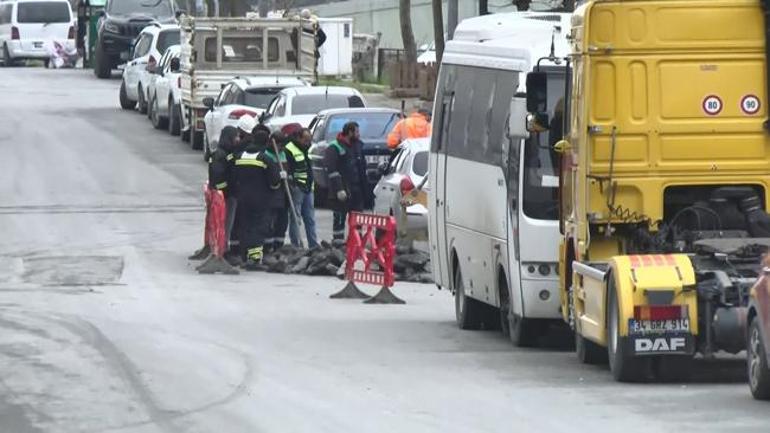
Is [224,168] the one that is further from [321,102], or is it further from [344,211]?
[321,102]

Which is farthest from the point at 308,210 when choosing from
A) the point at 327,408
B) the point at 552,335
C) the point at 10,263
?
the point at 327,408

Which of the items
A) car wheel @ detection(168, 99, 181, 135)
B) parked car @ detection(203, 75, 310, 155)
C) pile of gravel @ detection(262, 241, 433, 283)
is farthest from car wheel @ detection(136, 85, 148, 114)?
pile of gravel @ detection(262, 241, 433, 283)

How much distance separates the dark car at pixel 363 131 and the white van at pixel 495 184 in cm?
968

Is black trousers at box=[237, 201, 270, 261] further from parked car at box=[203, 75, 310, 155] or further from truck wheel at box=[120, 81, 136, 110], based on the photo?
truck wheel at box=[120, 81, 136, 110]

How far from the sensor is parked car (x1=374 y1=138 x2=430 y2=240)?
81.8ft

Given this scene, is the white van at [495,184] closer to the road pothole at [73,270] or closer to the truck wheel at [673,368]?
the truck wheel at [673,368]

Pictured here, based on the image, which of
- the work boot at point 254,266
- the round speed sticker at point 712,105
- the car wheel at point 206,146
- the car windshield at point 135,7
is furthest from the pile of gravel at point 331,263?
the car windshield at point 135,7

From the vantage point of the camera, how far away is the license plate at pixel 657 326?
13312 millimetres

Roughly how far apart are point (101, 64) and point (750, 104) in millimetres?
46040

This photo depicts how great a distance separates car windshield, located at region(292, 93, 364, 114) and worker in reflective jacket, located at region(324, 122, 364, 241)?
6880 millimetres

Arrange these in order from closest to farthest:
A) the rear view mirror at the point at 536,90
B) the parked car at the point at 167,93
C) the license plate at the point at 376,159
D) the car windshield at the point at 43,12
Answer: the rear view mirror at the point at 536,90 < the license plate at the point at 376,159 < the parked car at the point at 167,93 < the car windshield at the point at 43,12

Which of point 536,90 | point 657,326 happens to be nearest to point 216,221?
point 536,90

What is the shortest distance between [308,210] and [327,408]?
43.5 ft

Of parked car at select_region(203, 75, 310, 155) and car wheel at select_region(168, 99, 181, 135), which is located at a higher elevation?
parked car at select_region(203, 75, 310, 155)
